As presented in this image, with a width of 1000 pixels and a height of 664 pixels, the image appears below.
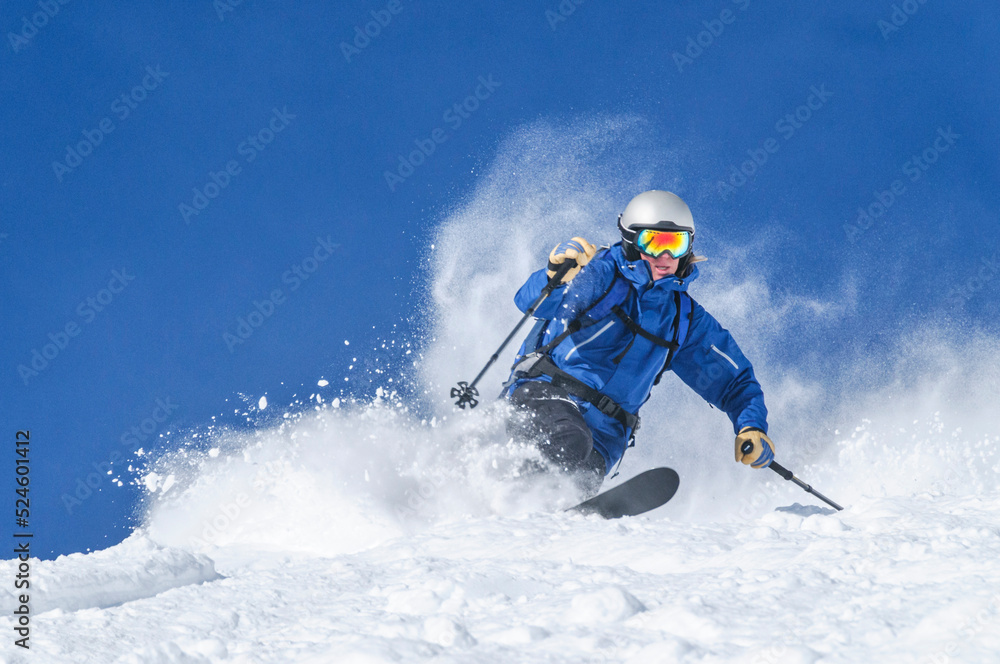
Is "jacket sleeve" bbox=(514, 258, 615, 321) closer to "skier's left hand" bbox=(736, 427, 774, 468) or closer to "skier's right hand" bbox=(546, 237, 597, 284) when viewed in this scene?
"skier's right hand" bbox=(546, 237, 597, 284)

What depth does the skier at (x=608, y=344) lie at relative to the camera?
5.95m

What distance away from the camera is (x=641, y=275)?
6.01 meters

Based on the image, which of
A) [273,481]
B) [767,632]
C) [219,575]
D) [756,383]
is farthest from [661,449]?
[767,632]

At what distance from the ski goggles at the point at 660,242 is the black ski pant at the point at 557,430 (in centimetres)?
129

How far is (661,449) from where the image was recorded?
11.9 meters

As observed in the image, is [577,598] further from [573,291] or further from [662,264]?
[662,264]

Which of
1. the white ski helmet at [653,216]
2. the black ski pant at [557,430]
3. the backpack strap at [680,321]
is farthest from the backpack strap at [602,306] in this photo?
the backpack strap at [680,321]

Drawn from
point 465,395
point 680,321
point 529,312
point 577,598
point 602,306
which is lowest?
point 577,598

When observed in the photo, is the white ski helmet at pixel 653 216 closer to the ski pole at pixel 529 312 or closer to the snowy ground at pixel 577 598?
the ski pole at pixel 529 312

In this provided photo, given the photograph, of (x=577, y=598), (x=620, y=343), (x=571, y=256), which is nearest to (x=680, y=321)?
(x=620, y=343)

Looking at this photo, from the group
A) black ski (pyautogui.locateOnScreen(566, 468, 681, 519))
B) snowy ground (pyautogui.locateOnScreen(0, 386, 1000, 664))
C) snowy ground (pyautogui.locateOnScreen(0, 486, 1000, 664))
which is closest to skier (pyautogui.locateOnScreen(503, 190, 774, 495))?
black ski (pyautogui.locateOnScreen(566, 468, 681, 519))

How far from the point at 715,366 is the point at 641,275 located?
1293mm

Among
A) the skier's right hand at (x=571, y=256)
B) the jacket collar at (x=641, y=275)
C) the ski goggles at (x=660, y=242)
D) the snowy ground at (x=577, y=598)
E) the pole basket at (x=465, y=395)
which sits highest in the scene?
the ski goggles at (x=660, y=242)

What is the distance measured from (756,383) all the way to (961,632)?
190 inches
